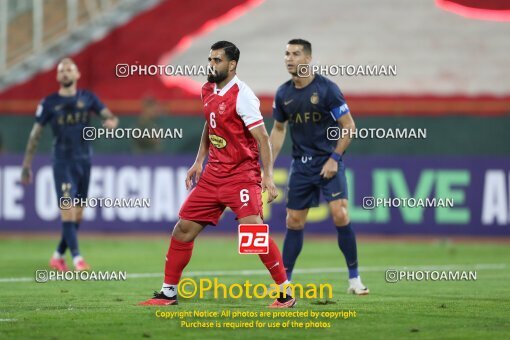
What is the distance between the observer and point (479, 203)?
2030 cm

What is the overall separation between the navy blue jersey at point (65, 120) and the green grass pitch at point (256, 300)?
1705 mm

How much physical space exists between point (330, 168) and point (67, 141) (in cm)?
482

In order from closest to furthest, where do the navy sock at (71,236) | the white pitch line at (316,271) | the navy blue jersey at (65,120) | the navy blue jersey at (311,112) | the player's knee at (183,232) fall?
the player's knee at (183,232) → the navy blue jersey at (311,112) → the white pitch line at (316,271) → the navy sock at (71,236) → the navy blue jersey at (65,120)

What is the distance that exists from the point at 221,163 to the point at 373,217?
11.3 m

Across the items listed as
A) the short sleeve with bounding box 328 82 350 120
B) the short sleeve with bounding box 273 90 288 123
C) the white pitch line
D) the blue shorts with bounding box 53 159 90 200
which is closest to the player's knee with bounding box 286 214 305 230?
the short sleeve with bounding box 273 90 288 123

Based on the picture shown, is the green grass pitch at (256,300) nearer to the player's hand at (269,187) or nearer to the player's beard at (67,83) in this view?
the player's hand at (269,187)

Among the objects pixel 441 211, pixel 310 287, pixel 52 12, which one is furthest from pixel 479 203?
pixel 52 12

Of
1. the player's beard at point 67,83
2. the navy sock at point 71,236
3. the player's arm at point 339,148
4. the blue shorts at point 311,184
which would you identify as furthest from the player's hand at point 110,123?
the player's arm at point 339,148

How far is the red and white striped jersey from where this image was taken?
953 centimetres

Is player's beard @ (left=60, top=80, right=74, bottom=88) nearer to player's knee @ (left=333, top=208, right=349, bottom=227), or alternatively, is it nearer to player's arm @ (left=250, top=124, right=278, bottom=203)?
player's knee @ (left=333, top=208, right=349, bottom=227)

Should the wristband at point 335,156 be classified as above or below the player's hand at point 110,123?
below

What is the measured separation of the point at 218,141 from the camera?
974 centimetres

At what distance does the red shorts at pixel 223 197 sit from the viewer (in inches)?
380

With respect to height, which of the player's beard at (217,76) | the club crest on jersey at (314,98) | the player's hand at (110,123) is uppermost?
the player's hand at (110,123)
